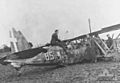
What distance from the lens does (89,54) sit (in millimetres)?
15086

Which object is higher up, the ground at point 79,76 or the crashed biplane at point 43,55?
the crashed biplane at point 43,55

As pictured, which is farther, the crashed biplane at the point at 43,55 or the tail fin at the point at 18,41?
the tail fin at the point at 18,41

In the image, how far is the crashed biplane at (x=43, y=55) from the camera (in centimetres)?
1191

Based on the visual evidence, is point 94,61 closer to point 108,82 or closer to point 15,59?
point 15,59

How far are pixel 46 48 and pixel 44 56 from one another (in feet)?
1.98

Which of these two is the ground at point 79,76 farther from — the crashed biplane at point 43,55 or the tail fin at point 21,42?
the tail fin at point 21,42

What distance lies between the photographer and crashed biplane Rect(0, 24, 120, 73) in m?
11.9

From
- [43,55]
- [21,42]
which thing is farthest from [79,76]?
[21,42]

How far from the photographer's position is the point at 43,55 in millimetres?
12641

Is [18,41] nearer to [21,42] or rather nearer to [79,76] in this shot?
[21,42]

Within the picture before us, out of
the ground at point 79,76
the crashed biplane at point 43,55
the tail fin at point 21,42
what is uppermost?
the tail fin at point 21,42

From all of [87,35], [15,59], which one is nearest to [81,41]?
[87,35]

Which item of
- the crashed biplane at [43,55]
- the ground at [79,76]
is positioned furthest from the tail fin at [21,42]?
the ground at [79,76]

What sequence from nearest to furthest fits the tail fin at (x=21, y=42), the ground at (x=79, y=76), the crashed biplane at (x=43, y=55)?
the ground at (x=79, y=76) < the crashed biplane at (x=43, y=55) < the tail fin at (x=21, y=42)
